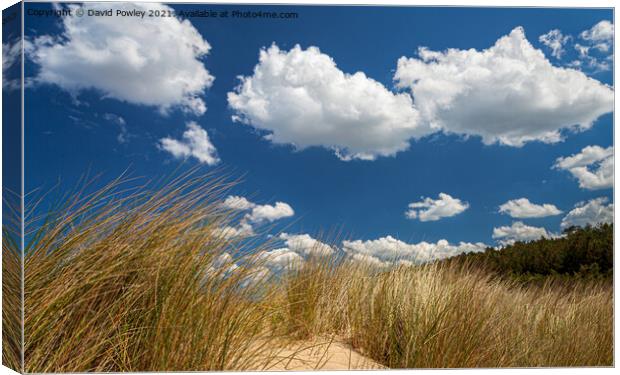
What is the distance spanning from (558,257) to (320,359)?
7051 mm

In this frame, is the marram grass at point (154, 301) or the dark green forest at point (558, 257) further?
the dark green forest at point (558, 257)

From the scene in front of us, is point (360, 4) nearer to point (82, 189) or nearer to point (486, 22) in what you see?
point (486, 22)

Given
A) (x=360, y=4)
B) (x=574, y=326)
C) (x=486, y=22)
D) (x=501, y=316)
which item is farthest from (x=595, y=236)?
(x=360, y=4)

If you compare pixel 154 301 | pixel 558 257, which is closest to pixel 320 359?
pixel 154 301

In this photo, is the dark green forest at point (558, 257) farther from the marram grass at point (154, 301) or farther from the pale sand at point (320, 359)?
the marram grass at point (154, 301)

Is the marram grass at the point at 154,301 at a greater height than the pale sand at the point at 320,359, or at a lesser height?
greater

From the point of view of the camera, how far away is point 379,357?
3760 mm

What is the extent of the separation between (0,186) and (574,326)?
181 inches

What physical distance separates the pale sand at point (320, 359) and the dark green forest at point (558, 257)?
4665 mm

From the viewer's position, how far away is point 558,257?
30.2 ft

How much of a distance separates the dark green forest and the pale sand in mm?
4665

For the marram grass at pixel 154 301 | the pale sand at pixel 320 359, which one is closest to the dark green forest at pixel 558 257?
the pale sand at pixel 320 359

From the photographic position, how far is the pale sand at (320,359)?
323 cm

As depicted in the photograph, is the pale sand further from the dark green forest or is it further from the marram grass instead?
the dark green forest
